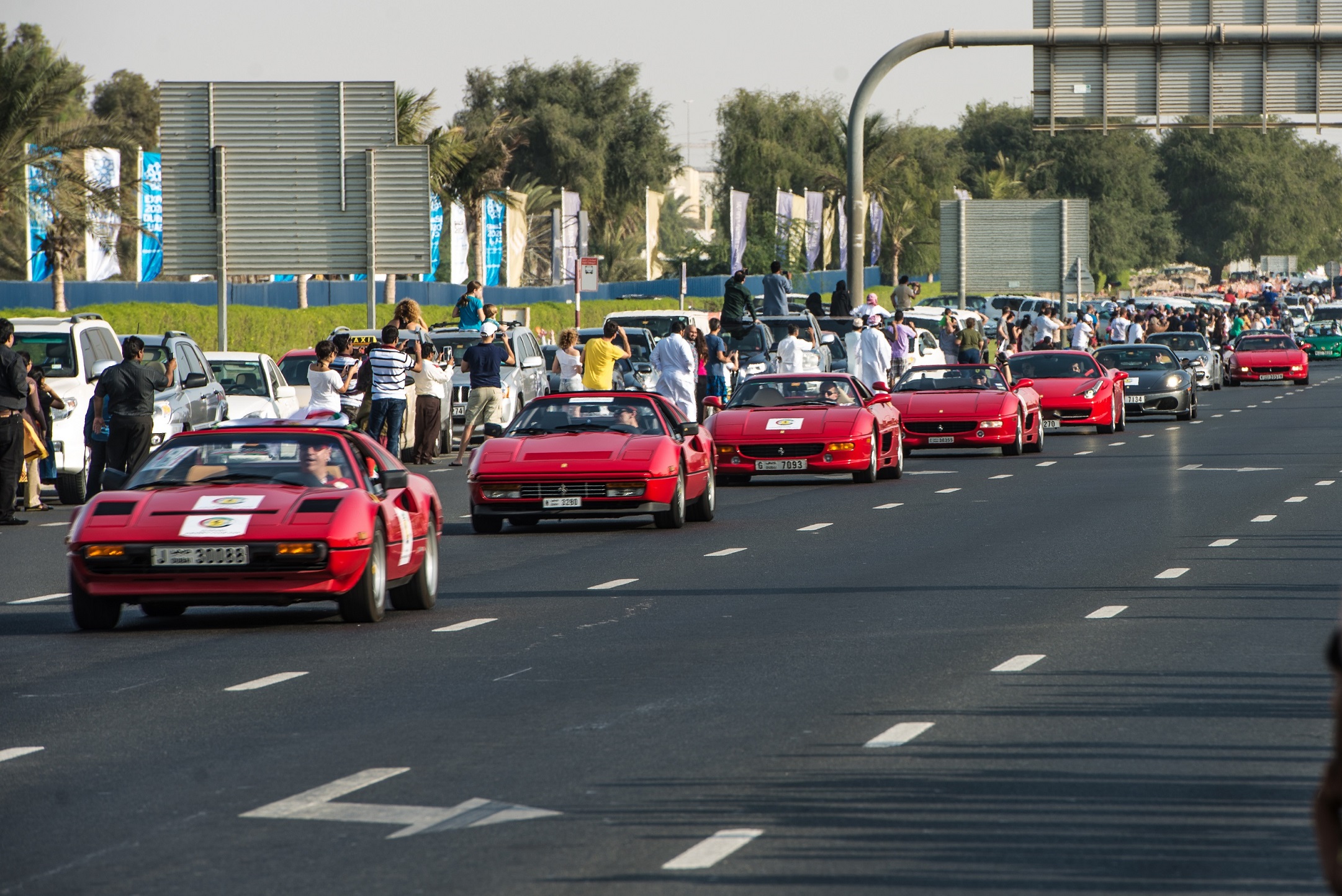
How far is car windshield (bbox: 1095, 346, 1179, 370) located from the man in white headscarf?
12.8 m

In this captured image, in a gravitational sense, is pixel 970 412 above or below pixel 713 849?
above

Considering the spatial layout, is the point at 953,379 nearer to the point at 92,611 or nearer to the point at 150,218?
the point at 92,611

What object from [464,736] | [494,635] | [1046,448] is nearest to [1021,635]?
[494,635]

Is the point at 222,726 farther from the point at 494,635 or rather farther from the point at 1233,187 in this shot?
the point at 1233,187

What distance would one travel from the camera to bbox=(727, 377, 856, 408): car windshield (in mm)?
24797

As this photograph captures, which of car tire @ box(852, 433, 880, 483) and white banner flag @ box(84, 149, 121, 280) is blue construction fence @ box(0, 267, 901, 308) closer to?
white banner flag @ box(84, 149, 121, 280)

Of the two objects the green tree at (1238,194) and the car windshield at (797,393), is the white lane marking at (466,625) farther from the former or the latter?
the green tree at (1238,194)

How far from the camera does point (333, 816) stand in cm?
695

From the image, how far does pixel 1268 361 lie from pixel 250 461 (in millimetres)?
46406

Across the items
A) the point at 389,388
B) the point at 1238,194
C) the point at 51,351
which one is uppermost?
the point at 1238,194

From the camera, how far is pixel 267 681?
10.2m

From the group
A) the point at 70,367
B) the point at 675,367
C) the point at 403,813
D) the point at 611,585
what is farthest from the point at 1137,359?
the point at 403,813

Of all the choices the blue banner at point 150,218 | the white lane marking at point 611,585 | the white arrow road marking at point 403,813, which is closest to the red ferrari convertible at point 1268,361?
the blue banner at point 150,218

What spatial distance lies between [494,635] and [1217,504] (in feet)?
34.4
